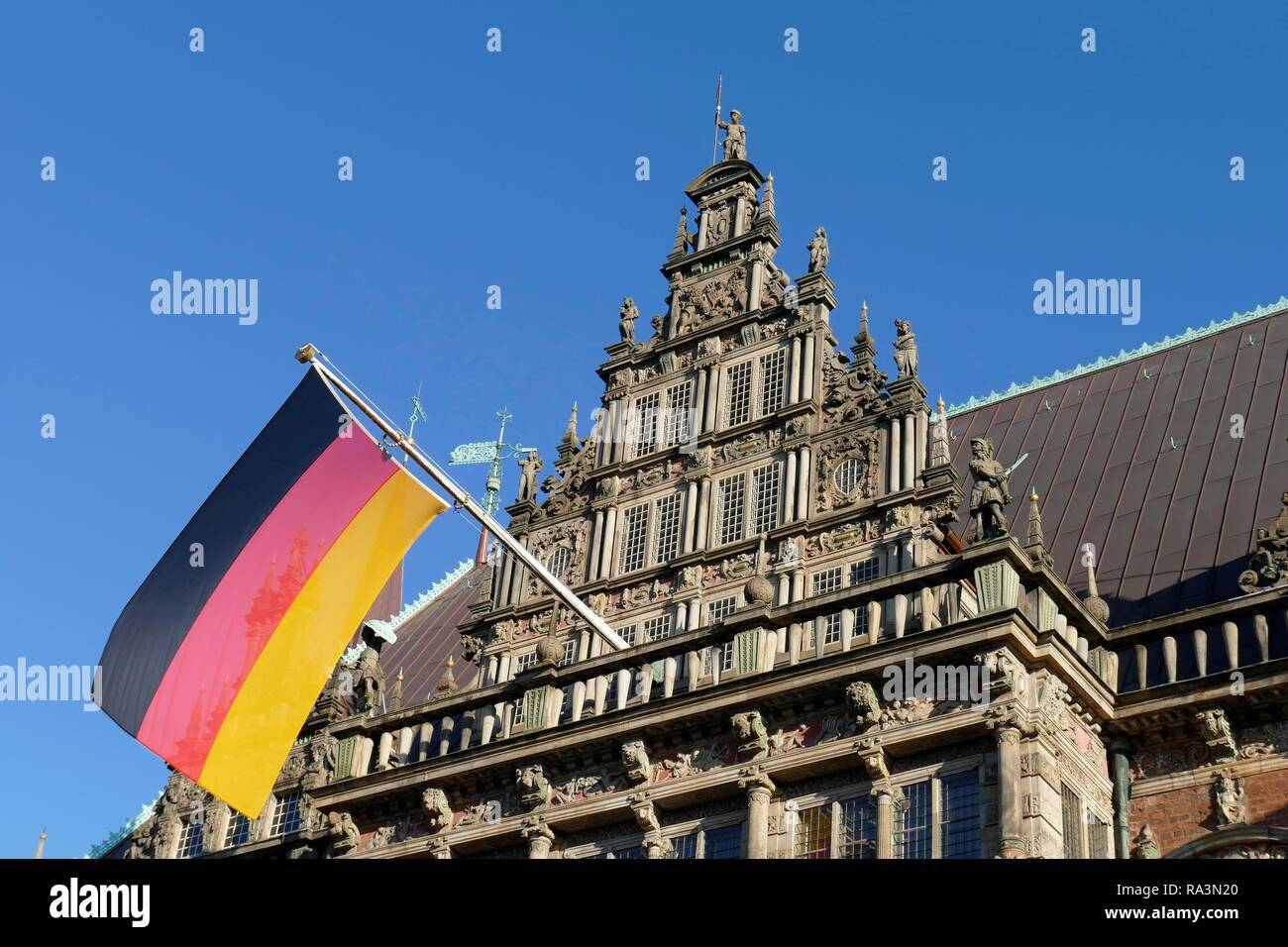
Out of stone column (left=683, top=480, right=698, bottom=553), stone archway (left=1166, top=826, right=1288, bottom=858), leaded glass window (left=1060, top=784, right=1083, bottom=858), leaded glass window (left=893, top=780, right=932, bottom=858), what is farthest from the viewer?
stone column (left=683, top=480, right=698, bottom=553)

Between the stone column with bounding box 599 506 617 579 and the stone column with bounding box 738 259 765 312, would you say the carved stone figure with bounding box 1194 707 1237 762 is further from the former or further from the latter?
the stone column with bounding box 738 259 765 312

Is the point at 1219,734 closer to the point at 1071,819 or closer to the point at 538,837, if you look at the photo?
the point at 1071,819

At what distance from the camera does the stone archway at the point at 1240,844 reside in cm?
2322

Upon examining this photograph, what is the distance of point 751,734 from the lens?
979 inches

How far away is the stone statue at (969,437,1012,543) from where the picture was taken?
81.6ft

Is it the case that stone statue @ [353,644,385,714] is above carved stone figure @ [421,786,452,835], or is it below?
above

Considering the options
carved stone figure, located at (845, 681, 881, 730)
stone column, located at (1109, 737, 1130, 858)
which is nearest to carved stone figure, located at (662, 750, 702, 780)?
carved stone figure, located at (845, 681, 881, 730)

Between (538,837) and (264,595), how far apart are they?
5246mm

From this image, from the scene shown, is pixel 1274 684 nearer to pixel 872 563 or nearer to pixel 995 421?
pixel 872 563

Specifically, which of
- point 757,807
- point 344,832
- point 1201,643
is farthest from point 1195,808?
point 344,832

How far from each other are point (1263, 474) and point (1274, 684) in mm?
6378

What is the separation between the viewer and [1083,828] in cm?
2366

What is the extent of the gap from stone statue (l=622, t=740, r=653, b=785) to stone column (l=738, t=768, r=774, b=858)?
1.57 meters
